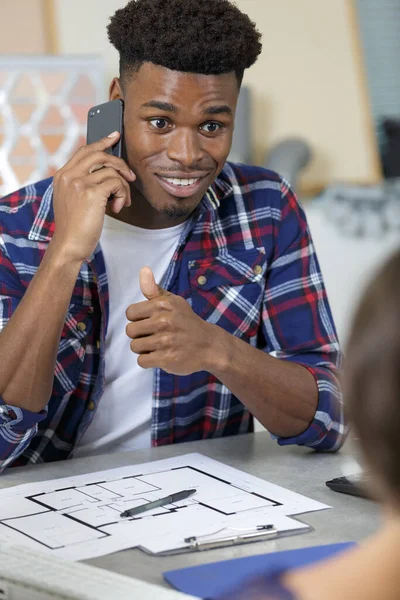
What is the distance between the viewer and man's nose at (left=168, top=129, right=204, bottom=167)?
150cm

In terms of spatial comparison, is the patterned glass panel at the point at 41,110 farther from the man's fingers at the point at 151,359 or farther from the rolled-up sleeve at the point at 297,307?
the man's fingers at the point at 151,359

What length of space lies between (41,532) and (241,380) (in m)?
0.45

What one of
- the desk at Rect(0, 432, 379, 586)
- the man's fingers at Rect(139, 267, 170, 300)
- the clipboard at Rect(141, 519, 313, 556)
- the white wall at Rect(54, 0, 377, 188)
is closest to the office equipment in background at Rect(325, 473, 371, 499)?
the desk at Rect(0, 432, 379, 586)

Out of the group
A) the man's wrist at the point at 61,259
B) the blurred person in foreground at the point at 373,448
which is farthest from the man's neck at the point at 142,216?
the blurred person in foreground at the point at 373,448

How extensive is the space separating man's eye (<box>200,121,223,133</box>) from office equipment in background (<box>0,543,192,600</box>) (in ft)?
2.63

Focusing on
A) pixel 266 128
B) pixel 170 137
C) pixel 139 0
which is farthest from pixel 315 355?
pixel 266 128

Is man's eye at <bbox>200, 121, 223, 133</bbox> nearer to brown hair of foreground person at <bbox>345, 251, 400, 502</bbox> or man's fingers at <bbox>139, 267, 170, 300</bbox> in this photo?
man's fingers at <bbox>139, 267, 170, 300</bbox>

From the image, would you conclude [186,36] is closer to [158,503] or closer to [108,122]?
[108,122]

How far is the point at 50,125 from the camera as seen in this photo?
9.86 ft

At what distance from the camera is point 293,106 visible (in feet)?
11.2

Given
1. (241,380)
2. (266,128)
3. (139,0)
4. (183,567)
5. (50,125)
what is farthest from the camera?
(266,128)

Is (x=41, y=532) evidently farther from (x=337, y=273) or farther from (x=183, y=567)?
(x=337, y=273)

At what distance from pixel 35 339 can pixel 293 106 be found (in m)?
2.23

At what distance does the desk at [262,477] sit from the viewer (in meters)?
1.01
